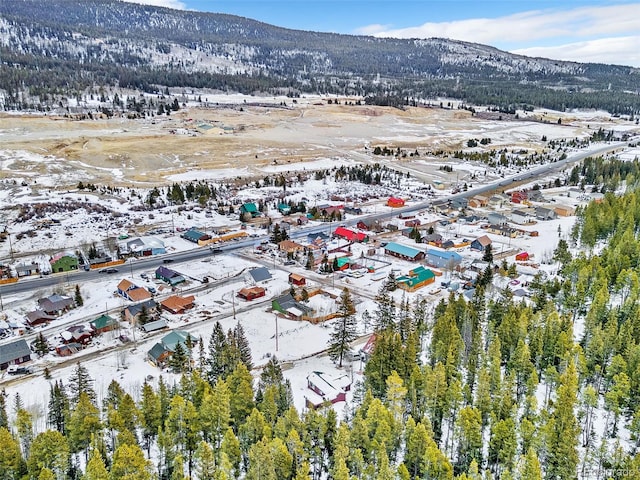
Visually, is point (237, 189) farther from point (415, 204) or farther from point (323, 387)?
point (323, 387)

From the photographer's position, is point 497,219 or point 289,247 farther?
point 497,219

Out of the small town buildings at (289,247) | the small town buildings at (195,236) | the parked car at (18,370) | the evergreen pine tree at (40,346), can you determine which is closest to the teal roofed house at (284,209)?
the small town buildings at (195,236)

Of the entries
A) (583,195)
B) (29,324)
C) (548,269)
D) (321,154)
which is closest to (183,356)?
(29,324)

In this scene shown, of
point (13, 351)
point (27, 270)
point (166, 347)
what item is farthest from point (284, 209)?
point (13, 351)

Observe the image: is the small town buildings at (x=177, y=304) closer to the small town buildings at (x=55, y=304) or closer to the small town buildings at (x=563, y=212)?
the small town buildings at (x=55, y=304)

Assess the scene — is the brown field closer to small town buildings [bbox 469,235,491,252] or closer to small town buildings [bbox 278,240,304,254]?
small town buildings [bbox 278,240,304,254]

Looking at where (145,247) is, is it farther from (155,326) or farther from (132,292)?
(155,326)

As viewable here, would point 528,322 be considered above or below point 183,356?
above
